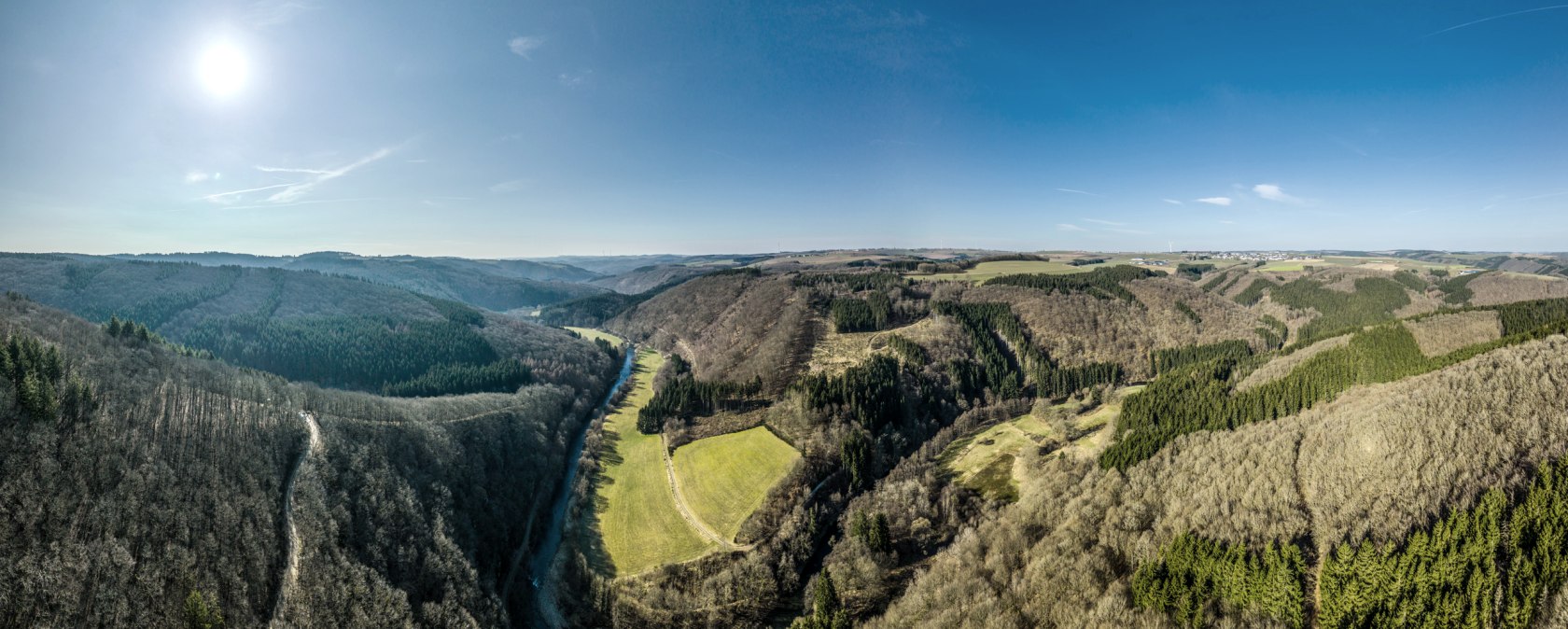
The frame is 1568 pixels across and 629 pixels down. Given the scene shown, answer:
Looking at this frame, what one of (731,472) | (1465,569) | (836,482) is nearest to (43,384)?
(731,472)

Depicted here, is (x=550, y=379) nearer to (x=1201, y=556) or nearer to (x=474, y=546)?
(x=474, y=546)

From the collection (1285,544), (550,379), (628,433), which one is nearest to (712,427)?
(628,433)

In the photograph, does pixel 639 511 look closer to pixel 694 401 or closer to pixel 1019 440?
pixel 694 401

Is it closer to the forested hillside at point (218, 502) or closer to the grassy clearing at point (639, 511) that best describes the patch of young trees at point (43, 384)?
the forested hillside at point (218, 502)

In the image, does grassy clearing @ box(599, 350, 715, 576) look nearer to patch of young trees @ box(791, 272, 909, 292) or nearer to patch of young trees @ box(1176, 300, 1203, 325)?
patch of young trees @ box(791, 272, 909, 292)

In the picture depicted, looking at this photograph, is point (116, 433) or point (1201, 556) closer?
point (1201, 556)
